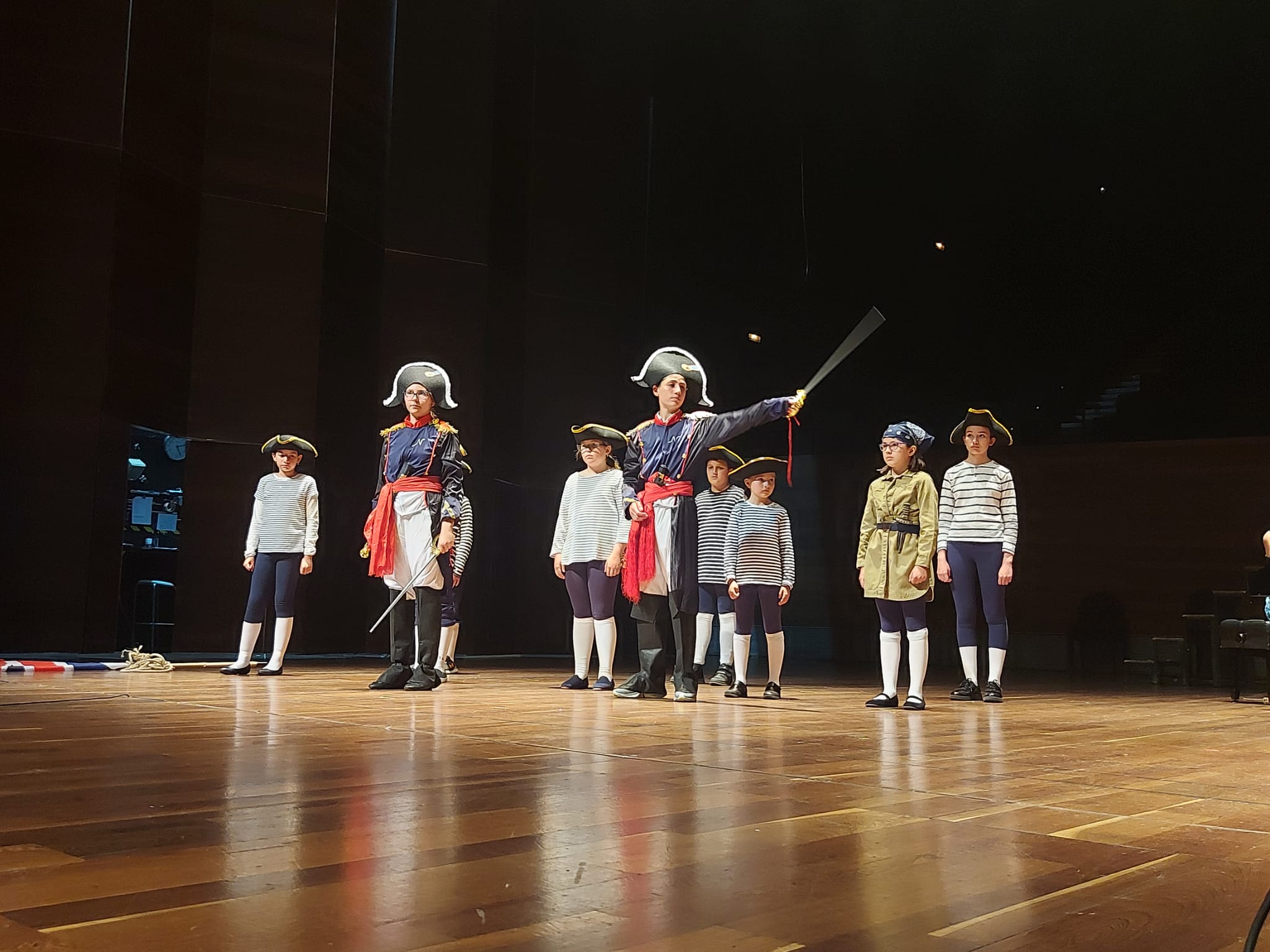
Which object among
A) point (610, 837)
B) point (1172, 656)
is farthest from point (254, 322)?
point (1172, 656)

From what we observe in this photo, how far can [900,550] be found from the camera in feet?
17.6

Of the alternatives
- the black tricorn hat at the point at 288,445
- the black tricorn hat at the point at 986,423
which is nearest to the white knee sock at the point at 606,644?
the black tricorn hat at the point at 288,445

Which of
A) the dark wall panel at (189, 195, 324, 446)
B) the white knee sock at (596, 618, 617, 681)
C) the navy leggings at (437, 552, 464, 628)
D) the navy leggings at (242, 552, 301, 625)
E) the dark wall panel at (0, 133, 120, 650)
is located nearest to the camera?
the navy leggings at (437, 552, 464, 628)

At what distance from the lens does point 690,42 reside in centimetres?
1038

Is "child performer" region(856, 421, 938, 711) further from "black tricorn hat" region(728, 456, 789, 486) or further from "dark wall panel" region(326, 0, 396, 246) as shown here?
"dark wall panel" region(326, 0, 396, 246)

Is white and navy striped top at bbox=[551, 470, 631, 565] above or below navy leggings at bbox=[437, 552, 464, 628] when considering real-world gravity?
above

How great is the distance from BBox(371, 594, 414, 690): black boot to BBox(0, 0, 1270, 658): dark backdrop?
103 inches

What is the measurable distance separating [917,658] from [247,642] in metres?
3.67

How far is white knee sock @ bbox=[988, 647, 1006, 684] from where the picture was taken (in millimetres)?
5727

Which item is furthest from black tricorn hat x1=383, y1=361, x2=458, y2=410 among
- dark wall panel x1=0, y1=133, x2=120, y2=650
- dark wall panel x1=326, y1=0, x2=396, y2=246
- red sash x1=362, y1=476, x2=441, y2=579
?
dark wall panel x1=326, y1=0, x2=396, y2=246

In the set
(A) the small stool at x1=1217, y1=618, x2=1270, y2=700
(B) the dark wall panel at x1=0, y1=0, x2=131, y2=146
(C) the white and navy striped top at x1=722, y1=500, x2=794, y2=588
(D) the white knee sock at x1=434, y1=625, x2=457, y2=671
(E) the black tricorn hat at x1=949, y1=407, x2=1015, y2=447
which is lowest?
(D) the white knee sock at x1=434, y1=625, x2=457, y2=671

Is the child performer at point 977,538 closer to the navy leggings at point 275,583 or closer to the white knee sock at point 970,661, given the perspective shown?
the white knee sock at point 970,661

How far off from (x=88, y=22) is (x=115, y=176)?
100 centimetres

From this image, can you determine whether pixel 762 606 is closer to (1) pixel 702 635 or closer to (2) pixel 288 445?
(1) pixel 702 635
